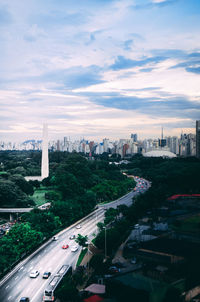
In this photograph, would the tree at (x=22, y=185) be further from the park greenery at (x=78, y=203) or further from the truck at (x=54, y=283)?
the truck at (x=54, y=283)

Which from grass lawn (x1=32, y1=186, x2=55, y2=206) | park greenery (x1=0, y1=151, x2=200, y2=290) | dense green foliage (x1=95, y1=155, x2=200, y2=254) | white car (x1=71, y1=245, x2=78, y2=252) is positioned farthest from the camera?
grass lawn (x1=32, y1=186, x2=55, y2=206)

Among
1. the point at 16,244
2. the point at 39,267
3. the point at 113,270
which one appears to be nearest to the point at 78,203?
the point at 16,244

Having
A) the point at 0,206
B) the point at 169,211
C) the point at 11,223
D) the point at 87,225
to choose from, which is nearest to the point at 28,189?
the point at 0,206

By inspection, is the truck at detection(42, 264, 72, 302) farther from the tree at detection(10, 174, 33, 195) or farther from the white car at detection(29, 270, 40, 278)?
the tree at detection(10, 174, 33, 195)

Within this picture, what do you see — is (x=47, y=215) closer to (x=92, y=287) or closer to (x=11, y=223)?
(x=11, y=223)

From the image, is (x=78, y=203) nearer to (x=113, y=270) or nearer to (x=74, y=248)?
(x=74, y=248)

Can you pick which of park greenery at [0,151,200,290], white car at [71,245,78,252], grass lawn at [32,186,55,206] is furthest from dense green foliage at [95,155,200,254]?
grass lawn at [32,186,55,206]

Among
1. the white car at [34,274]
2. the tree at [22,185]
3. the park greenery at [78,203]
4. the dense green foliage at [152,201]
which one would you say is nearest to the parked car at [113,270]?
the park greenery at [78,203]

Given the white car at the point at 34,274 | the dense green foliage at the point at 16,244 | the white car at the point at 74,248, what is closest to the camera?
the white car at the point at 34,274
